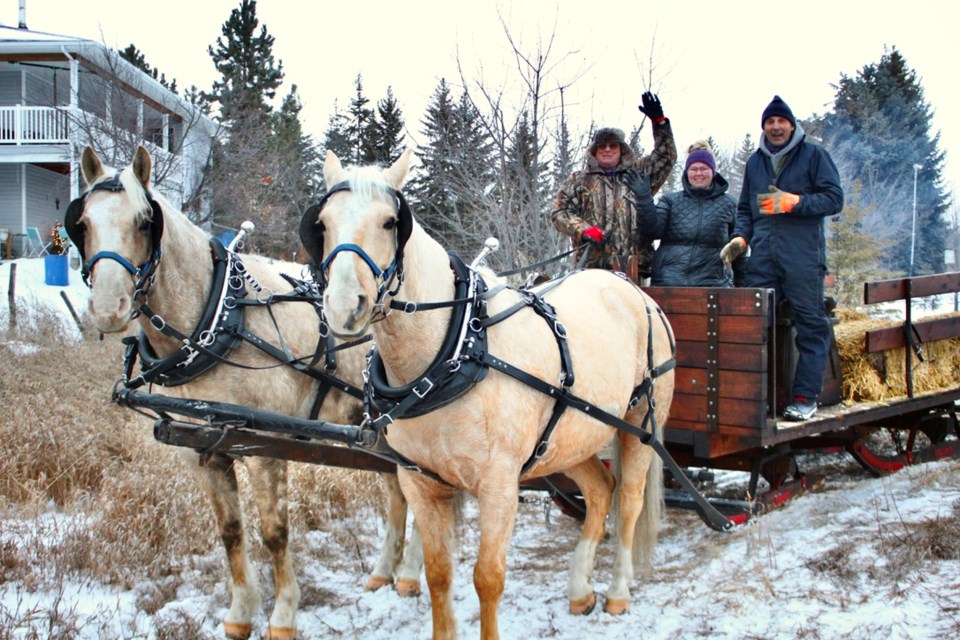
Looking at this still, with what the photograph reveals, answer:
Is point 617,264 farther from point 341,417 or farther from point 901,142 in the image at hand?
point 901,142

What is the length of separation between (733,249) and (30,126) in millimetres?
22114

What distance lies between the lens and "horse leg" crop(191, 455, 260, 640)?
379 centimetres

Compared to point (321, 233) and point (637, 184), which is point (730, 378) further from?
point (321, 233)

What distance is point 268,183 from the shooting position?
2156 cm

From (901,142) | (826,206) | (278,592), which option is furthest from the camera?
(901,142)

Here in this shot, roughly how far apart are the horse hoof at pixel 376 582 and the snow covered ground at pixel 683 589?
0.08m

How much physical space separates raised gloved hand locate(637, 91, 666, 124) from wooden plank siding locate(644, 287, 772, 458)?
4.53 feet

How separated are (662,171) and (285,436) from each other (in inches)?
129

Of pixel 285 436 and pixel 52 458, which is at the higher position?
pixel 285 436

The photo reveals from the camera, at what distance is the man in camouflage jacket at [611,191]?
17.1 ft

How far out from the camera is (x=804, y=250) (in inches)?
189

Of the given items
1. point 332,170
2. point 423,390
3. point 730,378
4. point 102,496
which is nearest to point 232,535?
point 102,496

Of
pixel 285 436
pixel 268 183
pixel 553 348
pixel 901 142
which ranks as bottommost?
pixel 285 436

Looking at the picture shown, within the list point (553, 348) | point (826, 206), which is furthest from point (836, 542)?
point (553, 348)
